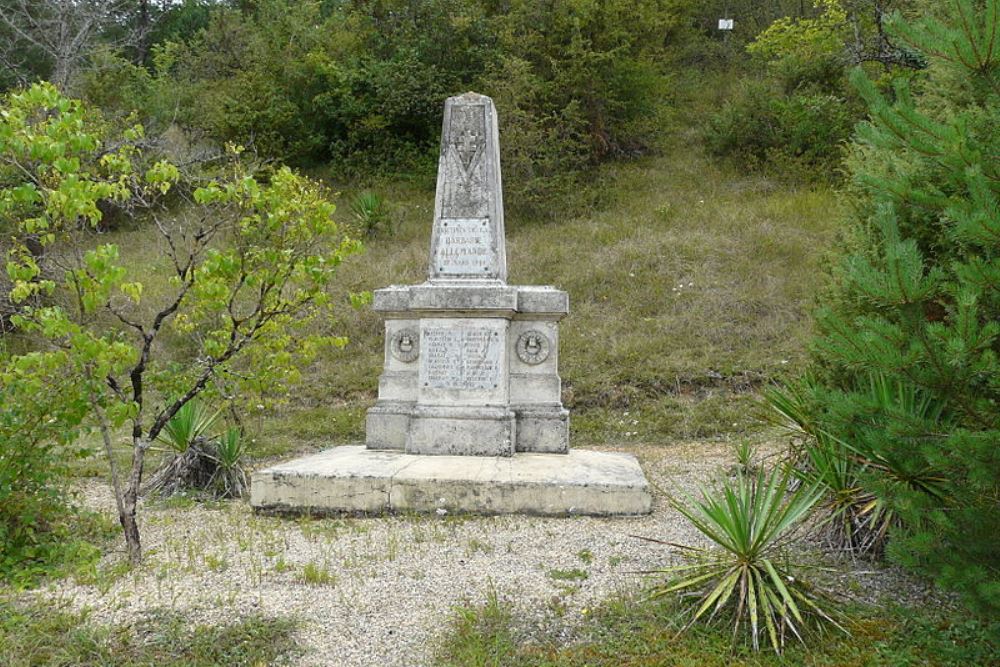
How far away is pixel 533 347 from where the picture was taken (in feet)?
24.0

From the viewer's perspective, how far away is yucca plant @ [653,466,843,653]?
11.8 ft

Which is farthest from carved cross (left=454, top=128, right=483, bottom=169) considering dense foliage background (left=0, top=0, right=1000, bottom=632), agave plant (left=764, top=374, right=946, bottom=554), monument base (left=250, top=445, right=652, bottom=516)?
agave plant (left=764, top=374, right=946, bottom=554)

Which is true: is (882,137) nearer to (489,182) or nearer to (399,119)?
(489,182)

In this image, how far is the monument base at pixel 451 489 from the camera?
558 cm

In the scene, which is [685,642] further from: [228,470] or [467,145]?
[467,145]

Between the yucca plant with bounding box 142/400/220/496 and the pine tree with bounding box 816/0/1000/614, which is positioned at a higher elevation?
the pine tree with bounding box 816/0/1000/614

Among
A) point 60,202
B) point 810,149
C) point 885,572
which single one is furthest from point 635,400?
point 810,149

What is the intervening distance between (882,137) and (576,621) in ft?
8.11

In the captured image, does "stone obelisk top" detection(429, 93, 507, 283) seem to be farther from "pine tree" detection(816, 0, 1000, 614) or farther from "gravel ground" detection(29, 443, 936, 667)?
"pine tree" detection(816, 0, 1000, 614)

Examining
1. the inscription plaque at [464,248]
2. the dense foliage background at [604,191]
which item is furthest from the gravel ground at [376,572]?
the inscription plaque at [464,248]

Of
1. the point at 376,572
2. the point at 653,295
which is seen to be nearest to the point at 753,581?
the point at 376,572

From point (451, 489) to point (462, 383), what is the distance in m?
1.52

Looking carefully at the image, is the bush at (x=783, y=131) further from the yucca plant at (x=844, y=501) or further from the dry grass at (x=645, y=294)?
the yucca plant at (x=844, y=501)

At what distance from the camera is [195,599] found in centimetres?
407
